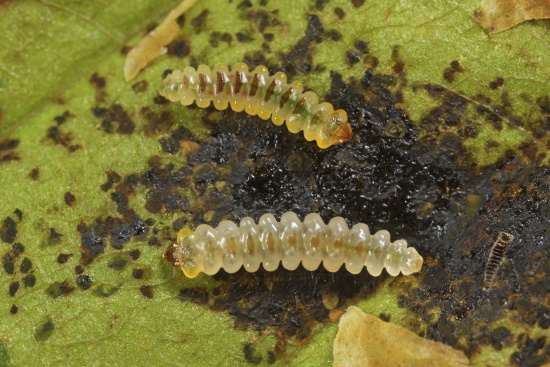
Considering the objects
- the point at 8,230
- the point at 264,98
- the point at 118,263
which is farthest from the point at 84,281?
the point at 264,98

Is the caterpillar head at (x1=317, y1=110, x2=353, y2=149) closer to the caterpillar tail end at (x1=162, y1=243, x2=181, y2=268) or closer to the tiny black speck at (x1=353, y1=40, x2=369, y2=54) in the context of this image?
the tiny black speck at (x1=353, y1=40, x2=369, y2=54)

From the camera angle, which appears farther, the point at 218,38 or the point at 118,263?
the point at 218,38

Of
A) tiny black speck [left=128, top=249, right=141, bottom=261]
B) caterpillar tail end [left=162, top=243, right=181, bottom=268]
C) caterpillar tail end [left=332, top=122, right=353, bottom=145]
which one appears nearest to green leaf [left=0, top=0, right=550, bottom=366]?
tiny black speck [left=128, top=249, right=141, bottom=261]

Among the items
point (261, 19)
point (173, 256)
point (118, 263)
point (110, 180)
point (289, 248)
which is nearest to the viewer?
point (289, 248)

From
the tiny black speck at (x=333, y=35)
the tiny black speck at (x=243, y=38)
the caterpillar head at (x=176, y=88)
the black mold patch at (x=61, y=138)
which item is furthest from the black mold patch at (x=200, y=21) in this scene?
the black mold patch at (x=61, y=138)

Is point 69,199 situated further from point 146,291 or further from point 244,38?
point 244,38

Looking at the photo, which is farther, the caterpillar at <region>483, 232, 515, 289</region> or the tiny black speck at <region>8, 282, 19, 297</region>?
A: the tiny black speck at <region>8, 282, 19, 297</region>

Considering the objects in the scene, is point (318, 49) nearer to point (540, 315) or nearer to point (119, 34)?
point (119, 34)
